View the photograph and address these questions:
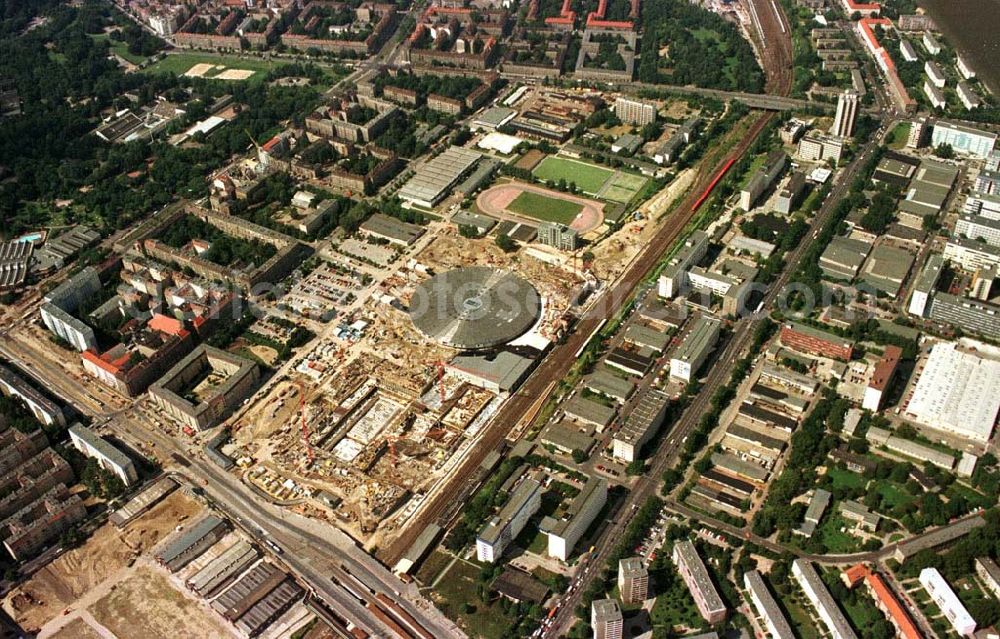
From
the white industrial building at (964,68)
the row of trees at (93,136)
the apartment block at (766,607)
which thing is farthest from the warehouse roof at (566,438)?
the white industrial building at (964,68)

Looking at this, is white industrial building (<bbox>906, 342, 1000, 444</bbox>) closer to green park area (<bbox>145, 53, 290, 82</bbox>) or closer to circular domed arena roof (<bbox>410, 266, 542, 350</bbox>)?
circular domed arena roof (<bbox>410, 266, 542, 350</bbox>)

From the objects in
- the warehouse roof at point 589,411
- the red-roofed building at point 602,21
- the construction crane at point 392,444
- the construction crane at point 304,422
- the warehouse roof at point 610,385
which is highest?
the red-roofed building at point 602,21

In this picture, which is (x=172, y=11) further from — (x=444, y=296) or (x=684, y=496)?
(x=684, y=496)

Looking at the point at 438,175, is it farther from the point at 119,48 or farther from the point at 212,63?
the point at 119,48

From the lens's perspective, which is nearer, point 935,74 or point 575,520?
point 575,520

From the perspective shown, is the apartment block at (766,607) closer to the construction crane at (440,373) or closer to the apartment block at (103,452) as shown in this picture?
the construction crane at (440,373)

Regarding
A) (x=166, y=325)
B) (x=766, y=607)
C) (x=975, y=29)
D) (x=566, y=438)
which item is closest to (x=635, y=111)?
(x=566, y=438)
